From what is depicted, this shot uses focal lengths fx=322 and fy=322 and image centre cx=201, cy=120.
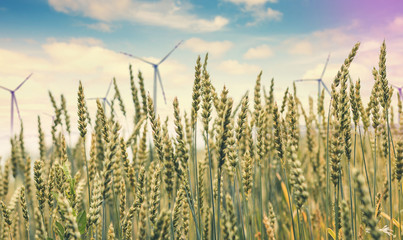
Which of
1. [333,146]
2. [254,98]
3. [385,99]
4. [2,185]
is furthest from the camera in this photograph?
[2,185]

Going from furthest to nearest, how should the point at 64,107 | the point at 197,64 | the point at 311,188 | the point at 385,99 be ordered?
the point at 311,188 < the point at 64,107 < the point at 385,99 < the point at 197,64

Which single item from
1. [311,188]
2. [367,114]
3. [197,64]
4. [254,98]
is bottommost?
[311,188]

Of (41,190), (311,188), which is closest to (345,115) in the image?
(41,190)

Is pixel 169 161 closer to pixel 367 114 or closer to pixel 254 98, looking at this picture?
pixel 254 98

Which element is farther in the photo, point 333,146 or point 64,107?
point 64,107

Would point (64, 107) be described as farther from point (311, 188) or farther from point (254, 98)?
point (311, 188)

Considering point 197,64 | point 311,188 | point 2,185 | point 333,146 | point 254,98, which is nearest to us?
point 333,146

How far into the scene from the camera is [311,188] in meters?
3.46

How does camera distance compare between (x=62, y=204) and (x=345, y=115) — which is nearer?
(x=62, y=204)

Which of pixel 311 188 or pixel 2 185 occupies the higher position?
pixel 2 185

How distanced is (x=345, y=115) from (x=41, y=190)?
4.68 ft

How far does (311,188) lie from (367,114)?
62.4 inches

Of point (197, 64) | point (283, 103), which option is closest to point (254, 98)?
point (283, 103)

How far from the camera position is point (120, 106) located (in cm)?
254
